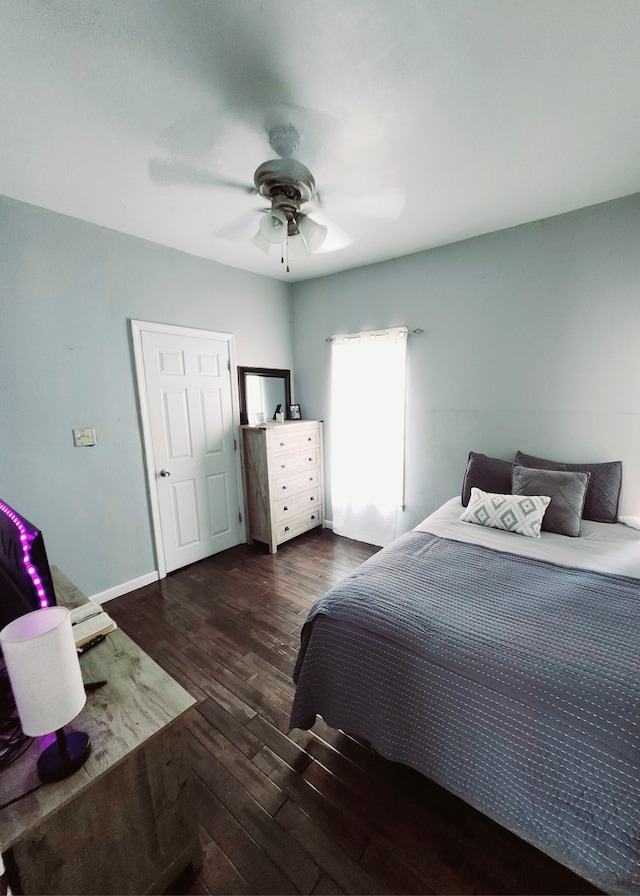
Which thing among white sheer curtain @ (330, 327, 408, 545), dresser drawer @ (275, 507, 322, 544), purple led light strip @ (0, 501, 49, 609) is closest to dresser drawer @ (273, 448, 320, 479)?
white sheer curtain @ (330, 327, 408, 545)

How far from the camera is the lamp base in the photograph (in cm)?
76

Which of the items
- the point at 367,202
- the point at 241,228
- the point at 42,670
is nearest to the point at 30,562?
the point at 42,670

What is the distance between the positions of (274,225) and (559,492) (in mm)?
2175

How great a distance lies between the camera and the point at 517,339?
2.52 metres

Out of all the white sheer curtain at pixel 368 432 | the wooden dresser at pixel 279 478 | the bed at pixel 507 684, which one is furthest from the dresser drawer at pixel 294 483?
the bed at pixel 507 684

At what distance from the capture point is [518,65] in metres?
1.21

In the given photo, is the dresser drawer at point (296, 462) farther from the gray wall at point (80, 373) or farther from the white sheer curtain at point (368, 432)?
the gray wall at point (80, 373)

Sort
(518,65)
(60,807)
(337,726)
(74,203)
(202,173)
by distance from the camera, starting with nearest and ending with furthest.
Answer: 1. (60,807)
2. (518,65)
3. (337,726)
4. (202,173)
5. (74,203)

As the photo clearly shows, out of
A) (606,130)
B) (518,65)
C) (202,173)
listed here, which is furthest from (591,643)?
(202,173)

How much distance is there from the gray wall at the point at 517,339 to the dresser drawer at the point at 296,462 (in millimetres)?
726

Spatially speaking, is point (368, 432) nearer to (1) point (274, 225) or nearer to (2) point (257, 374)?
(2) point (257, 374)

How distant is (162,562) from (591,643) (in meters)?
2.78

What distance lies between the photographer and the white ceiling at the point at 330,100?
1043 mm

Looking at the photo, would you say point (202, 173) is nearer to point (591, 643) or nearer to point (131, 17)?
point (131, 17)
